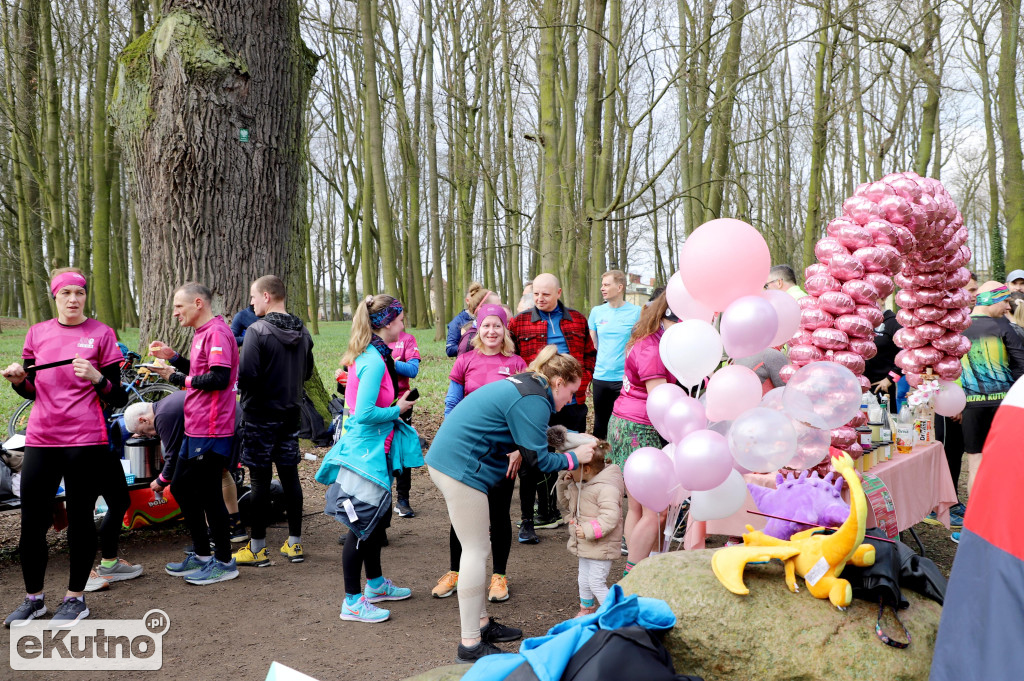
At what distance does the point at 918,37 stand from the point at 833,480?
12450 millimetres

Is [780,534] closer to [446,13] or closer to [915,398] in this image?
[915,398]

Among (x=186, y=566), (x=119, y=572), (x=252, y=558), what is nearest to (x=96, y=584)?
(x=119, y=572)

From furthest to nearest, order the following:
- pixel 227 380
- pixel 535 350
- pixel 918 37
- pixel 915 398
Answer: pixel 918 37, pixel 535 350, pixel 915 398, pixel 227 380

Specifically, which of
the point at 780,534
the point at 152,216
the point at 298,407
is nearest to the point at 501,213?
the point at 152,216

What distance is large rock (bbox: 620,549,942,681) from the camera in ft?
8.64

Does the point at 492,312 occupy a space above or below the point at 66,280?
below

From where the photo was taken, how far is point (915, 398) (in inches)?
201

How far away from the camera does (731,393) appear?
342cm

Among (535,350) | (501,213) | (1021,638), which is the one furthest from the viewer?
(501,213)

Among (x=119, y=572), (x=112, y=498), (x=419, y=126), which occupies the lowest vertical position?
(x=119, y=572)

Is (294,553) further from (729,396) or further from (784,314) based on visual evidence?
(784,314)

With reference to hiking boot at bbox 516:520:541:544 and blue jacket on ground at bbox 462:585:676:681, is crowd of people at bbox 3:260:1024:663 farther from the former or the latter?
blue jacket on ground at bbox 462:585:676:681

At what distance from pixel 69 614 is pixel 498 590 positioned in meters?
2.36

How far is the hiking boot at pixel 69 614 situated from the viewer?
3.96 metres
